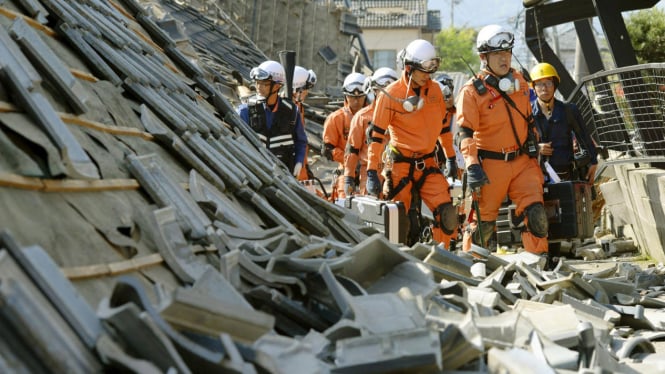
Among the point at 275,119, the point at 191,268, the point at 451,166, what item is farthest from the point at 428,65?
the point at 191,268

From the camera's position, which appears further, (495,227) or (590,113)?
(590,113)

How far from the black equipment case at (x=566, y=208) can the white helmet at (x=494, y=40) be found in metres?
1.58

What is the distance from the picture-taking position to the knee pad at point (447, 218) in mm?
11781

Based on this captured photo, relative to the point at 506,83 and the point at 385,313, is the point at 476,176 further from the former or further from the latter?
the point at 385,313

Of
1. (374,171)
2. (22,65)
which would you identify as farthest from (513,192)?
(22,65)

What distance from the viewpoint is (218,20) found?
104ft

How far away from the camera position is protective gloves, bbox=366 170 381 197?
39.5 feet

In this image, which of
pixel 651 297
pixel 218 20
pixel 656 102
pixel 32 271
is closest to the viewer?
pixel 32 271

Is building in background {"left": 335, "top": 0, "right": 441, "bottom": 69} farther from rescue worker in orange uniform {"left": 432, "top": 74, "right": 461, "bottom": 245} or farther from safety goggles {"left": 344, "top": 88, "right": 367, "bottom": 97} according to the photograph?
rescue worker in orange uniform {"left": 432, "top": 74, "right": 461, "bottom": 245}

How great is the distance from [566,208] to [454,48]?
323ft

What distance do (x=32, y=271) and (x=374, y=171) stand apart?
316 inches

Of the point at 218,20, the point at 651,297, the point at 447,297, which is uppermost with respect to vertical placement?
the point at 218,20

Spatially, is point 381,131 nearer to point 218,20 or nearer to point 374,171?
point 374,171

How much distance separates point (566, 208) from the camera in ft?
39.3
